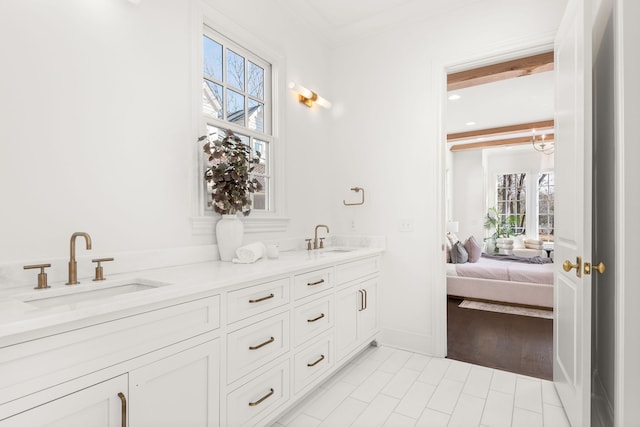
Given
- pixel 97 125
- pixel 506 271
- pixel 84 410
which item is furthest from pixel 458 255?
pixel 84 410

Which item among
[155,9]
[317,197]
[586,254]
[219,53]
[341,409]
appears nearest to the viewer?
[586,254]

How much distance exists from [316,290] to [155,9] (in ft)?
6.03

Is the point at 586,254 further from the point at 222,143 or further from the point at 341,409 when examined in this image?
the point at 222,143

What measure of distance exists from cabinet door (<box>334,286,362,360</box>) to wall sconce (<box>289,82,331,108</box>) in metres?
1.65

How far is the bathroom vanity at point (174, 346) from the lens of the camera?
974mm

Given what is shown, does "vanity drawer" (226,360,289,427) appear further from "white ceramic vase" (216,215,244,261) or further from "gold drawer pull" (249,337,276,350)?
"white ceramic vase" (216,215,244,261)

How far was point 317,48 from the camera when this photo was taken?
331 cm

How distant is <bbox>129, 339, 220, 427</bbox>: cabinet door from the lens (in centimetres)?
121

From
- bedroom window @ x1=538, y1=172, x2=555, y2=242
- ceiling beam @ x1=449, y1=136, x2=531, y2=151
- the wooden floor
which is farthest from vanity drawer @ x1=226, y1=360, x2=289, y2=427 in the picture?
bedroom window @ x1=538, y1=172, x2=555, y2=242

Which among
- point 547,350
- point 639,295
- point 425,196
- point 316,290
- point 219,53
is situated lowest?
point 547,350

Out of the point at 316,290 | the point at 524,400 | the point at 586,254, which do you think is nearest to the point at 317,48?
the point at 316,290

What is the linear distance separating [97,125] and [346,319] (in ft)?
6.32

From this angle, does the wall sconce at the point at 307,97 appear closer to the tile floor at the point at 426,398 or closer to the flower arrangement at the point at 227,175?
the flower arrangement at the point at 227,175

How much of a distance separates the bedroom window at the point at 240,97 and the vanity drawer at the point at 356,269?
774 millimetres
